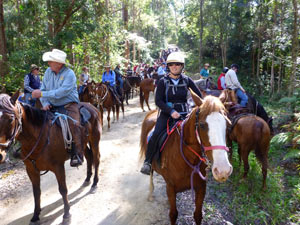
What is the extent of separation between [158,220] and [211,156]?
2.37 metres

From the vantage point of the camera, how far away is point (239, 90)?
798cm

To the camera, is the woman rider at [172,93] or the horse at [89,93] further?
the horse at [89,93]

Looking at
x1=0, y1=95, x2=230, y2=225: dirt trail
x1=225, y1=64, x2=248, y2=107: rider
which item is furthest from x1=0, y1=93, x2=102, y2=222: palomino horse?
x1=225, y1=64, x2=248, y2=107: rider

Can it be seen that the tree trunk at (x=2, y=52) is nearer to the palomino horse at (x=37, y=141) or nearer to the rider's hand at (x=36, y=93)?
the rider's hand at (x=36, y=93)

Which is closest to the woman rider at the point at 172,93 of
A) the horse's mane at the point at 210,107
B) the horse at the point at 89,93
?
the horse's mane at the point at 210,107

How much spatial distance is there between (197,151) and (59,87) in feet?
9.08

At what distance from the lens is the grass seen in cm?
412

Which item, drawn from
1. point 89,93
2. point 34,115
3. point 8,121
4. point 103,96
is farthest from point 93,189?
point 89,93

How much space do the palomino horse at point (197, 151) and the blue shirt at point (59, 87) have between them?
6.68ft

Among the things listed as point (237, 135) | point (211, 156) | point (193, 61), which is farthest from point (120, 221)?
point (193, 61)

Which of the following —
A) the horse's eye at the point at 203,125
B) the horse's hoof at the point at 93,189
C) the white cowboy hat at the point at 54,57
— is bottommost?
Answer: the horse's hoof at the point at 93,189

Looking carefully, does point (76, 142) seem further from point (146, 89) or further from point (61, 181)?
point (146, 89)

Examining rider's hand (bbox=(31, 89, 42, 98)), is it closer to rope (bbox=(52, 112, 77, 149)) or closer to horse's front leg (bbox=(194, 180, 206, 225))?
rope (bbox=(52, 112, 77, 149))

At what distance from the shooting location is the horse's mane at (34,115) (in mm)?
3645
